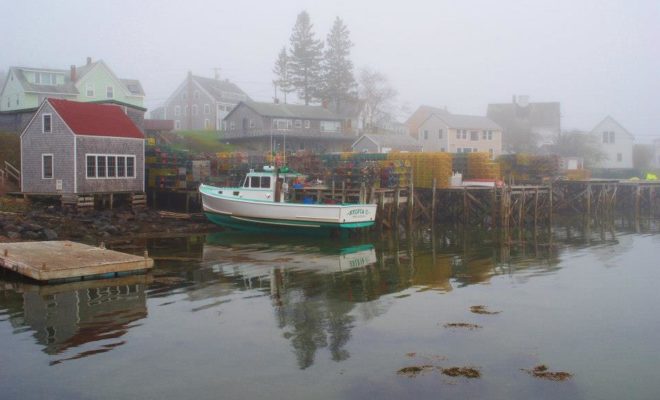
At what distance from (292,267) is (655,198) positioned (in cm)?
4175

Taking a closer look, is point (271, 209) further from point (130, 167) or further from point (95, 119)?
point (95, 119)

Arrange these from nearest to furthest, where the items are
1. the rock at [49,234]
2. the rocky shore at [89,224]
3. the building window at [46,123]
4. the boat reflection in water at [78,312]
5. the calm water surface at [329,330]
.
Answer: the calm water surface at [329,330] → the boat reflection in water at [78,312] → the rock at [49,234] → the rocky shore at [89,224] → the building window at [46,123]

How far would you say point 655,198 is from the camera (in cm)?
5378

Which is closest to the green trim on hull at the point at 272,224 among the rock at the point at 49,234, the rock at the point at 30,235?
the rock at the point at 49,234


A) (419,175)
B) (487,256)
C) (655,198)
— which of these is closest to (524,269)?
(487,256)

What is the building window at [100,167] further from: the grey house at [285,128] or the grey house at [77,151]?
the grey house at [285,128]

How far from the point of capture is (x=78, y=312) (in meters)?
15.2

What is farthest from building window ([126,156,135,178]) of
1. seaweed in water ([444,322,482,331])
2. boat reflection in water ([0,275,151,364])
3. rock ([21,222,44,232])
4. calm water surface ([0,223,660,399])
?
seaweed in water ([444,322,482,331])

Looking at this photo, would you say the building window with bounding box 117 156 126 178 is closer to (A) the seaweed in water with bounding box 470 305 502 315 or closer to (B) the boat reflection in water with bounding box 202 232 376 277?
(B) the boat reflection in water with bounding box 202 232 376 277

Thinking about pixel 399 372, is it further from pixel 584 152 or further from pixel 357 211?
pixel 584 152

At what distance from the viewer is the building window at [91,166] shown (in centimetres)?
3203

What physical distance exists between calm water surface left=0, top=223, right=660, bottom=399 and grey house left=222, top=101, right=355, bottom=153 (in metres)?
38.7

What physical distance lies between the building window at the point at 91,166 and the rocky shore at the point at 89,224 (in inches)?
78.3

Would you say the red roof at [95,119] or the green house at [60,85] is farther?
the green house at [60,85]
